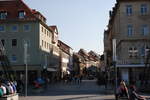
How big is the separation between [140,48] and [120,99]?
106 feet

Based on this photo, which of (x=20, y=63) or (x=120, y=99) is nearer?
(x=120, y=99)

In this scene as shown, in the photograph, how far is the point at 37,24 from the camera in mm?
72562

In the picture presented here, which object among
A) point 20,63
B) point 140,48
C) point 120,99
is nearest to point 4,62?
point 120,99

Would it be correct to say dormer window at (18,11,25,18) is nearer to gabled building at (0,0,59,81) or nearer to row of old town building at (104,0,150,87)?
gabled building at (0,0,59,81)

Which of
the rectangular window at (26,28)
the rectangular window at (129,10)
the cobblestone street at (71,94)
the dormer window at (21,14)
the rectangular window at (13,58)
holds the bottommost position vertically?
the cobblestone street at (71,94)

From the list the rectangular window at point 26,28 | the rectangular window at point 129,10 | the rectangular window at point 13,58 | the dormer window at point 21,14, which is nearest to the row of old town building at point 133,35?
the rectangular window at point 129,10

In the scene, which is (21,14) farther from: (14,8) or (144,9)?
(144,9)

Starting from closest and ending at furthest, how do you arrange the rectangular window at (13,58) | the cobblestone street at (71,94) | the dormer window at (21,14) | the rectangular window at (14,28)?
the cobblestone street at (71,94) → the rectangular window at (13,58) → the rectangular window at (14,28) → the dormer window at (21,14)

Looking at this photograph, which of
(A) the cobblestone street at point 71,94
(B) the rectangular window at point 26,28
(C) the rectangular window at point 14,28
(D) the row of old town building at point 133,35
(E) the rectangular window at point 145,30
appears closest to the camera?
(A) the cobblestone street at point 71,94

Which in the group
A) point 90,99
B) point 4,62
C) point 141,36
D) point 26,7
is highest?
point 26,7

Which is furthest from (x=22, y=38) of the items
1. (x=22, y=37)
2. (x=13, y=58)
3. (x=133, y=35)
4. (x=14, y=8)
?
(x=133, y=35)

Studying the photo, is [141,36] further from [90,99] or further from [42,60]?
[90,99]

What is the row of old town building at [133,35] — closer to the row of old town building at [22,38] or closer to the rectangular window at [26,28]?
the row of old town building at [22,38]

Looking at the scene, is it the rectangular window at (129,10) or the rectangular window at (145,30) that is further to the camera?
the rectangular window at (129,10)
